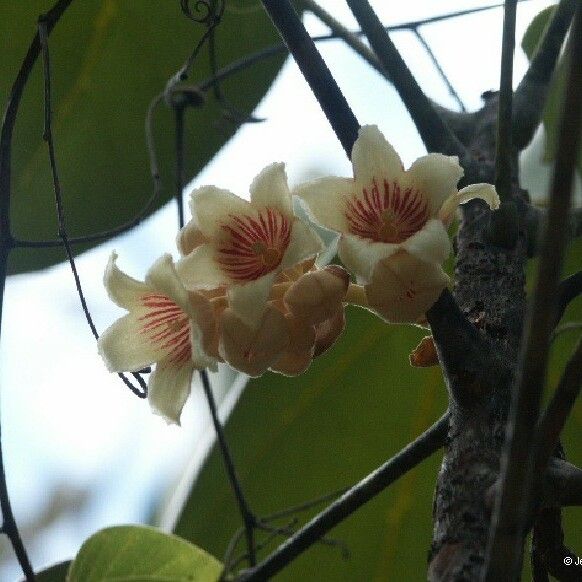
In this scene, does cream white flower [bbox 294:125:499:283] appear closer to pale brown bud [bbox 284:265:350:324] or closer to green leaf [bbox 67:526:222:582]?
pale brown bud [bbox 284:265:350:324]

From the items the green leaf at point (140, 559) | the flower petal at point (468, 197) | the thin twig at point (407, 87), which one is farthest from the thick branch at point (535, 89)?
the green leaf at point (140, 559)

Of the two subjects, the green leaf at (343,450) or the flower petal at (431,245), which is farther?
the green leaf at (343,450)

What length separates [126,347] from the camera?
605 mm

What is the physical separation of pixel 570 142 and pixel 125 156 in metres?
0.98

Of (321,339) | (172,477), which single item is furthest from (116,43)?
(321,339)

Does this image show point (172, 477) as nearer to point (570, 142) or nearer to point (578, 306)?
point (578, 306)

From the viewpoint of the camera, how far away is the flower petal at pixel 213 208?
562 mm

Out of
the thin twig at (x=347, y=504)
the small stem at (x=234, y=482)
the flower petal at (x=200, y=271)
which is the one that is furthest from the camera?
the small stem at (x=234, y=482)

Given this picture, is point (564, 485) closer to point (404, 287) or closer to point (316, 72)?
point (404, 287)

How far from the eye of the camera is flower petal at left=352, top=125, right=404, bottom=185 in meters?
0.50

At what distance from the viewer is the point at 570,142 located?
0.83 ft

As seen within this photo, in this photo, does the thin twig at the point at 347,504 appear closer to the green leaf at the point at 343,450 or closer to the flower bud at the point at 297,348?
the flower bud at the point at 297,348

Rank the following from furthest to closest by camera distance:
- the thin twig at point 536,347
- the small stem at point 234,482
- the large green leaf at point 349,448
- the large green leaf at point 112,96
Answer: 1. the large green leaf at point 112,96
2. the large green leaf at point 349,448
3. the small stem at point 234,482
4. the thin twig at point 536,347

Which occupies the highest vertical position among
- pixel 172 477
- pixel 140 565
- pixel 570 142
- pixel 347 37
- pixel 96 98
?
pixel 96 98
